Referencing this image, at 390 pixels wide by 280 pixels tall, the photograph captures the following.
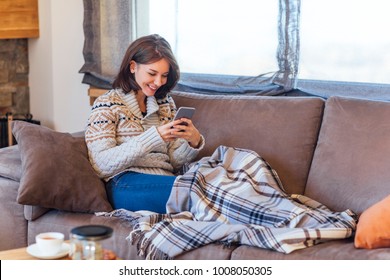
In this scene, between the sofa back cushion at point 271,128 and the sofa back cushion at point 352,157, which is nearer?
Result: the sofa back cushion at point 352,157

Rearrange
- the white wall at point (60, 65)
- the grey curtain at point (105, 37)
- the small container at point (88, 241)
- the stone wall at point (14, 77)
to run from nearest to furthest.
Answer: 1. the small container at point (88, 241)
2. the grey curtain at point (105, 37)
3. the white wall at point (60, 65)
4. the stone wall at point (14, 77)

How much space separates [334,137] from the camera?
268cm

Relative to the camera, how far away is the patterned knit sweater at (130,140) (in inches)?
103

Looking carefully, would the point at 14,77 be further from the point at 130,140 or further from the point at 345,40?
the point at 345,40

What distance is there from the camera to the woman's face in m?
2.76

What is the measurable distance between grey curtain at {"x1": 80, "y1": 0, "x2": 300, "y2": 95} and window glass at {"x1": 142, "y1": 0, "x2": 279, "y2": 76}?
0.17 ft

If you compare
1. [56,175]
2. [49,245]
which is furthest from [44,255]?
[56,175]

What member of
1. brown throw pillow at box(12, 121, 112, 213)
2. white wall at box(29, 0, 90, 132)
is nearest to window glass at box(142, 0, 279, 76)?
white wall at box(29, 0, 90, 132)

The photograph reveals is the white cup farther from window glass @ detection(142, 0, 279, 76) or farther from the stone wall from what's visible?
the stone wall

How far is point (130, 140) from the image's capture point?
2.63 m

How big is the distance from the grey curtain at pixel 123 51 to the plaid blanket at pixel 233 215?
2.27 ft

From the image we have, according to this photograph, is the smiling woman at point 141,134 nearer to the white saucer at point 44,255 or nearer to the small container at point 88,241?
the white saucer at point 44,255

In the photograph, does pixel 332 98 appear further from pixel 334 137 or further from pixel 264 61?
pixel 264 61

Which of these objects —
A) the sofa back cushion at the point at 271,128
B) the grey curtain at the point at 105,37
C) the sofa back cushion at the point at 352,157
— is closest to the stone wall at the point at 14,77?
the grey curtain at the point at 105,37
